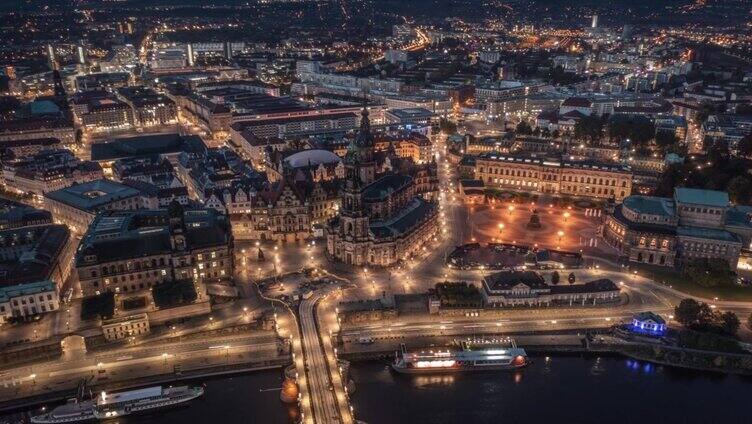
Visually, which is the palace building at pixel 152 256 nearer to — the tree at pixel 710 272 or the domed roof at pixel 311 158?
the domed roof at pixel 311 158

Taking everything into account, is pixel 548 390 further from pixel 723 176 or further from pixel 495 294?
pixel 723 176

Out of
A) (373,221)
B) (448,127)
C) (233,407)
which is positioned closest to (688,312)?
(373,221)

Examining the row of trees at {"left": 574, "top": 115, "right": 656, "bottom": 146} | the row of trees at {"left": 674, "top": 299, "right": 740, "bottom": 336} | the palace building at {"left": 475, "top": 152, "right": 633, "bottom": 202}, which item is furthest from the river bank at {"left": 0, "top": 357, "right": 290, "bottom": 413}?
the row of trees at {"left": 574, "top": 115, "right": 656, "bottom": 146}

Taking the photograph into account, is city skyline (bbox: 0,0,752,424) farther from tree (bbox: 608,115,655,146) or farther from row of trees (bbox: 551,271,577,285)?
tree (bbox: 608,115,655,146)

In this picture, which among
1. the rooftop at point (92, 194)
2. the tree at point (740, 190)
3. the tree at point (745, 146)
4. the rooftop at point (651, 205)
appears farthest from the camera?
the tree at point (745, 146)

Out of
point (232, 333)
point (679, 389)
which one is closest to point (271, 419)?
point (232, 333)

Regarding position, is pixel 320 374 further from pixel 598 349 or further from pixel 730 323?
pixel 730 323

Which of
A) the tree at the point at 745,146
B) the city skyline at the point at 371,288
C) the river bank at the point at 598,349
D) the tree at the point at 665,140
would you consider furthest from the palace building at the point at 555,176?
the river bank at the point at 598,349

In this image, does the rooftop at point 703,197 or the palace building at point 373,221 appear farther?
the rooftop at point 703,197
